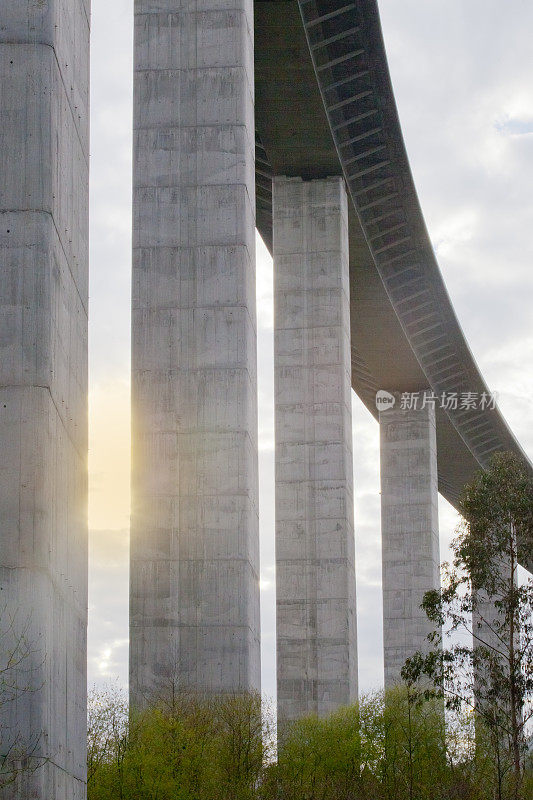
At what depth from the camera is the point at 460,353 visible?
62.7 meters

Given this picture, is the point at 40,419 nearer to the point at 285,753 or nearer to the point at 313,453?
the point at 285,753

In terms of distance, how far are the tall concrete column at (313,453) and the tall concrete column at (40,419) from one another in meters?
28.6

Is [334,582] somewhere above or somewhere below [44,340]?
above

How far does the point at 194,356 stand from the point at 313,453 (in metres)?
15.5

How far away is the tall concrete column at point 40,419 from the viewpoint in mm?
13570

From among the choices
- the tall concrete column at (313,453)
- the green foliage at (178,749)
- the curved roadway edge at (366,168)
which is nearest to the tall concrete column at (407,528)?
the curved roadway edge at (366,168)

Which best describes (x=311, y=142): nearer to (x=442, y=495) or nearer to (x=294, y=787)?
(x=294, y=787)

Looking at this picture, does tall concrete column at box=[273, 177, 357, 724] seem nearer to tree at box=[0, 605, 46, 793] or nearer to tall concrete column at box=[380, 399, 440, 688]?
tall concrete column at box=[380, 399, 440, 688]

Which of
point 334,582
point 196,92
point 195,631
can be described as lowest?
point 195,631

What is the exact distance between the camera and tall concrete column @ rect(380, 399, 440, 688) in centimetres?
6359

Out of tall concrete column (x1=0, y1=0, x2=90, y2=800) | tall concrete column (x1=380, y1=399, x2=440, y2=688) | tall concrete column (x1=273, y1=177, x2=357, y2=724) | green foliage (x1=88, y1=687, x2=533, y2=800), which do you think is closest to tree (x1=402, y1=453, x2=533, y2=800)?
green foliage (x1=88, y1=687, x2=533, y2=800)

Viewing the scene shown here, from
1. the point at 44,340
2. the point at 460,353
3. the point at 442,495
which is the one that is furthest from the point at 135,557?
the point at 442,495

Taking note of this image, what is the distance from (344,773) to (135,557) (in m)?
11.0

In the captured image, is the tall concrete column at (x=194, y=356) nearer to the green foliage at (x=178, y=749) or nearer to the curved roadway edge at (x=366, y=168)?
the green foliage at (x=178, y=749)
